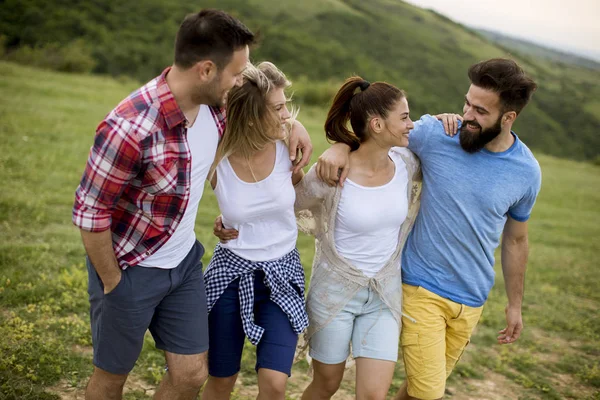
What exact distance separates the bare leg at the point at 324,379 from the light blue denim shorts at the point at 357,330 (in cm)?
4

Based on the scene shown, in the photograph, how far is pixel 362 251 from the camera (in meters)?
3.56

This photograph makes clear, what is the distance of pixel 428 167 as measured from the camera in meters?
3.76

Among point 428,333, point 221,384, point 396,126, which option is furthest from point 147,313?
point 396,126

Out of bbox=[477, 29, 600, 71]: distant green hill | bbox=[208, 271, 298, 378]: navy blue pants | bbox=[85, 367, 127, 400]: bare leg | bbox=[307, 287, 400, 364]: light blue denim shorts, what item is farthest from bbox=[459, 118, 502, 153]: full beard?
bbox=[477, 29, 600, 71]: distant green hill

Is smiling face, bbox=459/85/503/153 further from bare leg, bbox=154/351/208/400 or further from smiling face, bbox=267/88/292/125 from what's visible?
bare leg, bbox=154/351/208/400

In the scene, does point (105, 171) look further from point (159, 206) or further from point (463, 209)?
point (463, 209)

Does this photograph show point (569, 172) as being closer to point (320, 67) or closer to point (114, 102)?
point (114, 102)

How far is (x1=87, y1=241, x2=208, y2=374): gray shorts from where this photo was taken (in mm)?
2971

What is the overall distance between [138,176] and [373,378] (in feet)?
5.55

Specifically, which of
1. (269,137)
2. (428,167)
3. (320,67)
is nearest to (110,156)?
(269,137)

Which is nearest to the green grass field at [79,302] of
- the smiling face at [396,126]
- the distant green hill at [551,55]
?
the smiling face at [396,126]

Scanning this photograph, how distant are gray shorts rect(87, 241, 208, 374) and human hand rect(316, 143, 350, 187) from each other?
843mm

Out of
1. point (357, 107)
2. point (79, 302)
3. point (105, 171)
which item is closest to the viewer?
point (105, 171)

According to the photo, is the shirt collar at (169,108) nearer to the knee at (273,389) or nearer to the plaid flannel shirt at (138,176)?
the plaid flannel shirt at (138,176)
